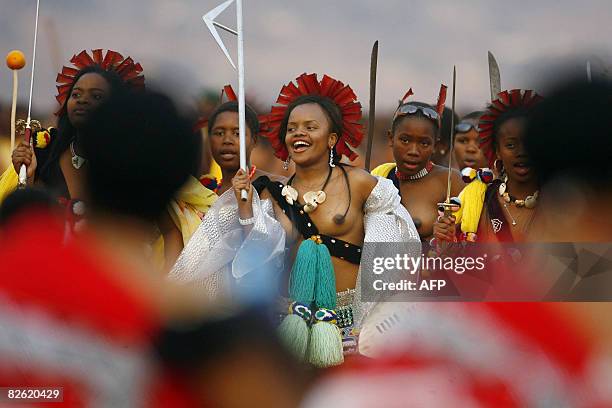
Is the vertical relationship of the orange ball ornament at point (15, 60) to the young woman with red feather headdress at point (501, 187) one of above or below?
above

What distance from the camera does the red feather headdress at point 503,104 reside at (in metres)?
3.40

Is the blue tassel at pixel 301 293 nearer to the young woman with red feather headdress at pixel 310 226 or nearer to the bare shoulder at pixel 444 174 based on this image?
the young woman with red feather headdress at pixel 310 226

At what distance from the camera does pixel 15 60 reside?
349cm

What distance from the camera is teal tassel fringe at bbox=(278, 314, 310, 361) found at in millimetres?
3484

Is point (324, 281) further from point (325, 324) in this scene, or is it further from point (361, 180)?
point (361, 180)

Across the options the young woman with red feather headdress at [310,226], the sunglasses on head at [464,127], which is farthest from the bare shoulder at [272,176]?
the sunglasses on head at [464,127]

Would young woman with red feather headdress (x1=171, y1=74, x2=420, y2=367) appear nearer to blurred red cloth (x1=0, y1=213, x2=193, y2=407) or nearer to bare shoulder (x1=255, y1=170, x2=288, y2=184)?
bare shoulder (x1=255, y1=170, x2=288, y2=184)

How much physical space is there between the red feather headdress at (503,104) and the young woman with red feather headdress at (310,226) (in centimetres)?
43

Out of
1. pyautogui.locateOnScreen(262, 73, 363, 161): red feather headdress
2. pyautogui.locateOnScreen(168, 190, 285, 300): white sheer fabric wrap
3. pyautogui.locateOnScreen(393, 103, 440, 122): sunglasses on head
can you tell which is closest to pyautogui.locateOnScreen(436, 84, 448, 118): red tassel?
pyautogui.locateOnScreen(393, 103, 440, 122): sunglasses on head

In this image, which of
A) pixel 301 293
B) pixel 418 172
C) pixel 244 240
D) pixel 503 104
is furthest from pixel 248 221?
pixel 503 104

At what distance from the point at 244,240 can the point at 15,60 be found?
1156 mm

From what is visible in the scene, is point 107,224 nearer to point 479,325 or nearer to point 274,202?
point 274,202

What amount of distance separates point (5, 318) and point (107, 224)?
54 cm

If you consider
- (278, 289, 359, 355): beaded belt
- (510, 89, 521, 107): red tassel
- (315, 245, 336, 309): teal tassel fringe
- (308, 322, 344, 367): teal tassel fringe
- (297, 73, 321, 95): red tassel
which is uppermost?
(297, 73, 321, 95): red tassel
